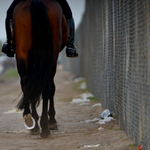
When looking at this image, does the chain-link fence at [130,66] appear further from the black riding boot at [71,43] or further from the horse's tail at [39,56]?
the horse's tail at [39,56]

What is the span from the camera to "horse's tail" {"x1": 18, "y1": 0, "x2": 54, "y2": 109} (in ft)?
13.0

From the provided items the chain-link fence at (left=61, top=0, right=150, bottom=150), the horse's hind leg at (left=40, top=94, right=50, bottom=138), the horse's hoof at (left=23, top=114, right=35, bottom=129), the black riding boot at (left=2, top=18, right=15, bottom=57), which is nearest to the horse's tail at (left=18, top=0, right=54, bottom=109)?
the horse's hind leg at (left=40, top=94, right=50, bottom=138)

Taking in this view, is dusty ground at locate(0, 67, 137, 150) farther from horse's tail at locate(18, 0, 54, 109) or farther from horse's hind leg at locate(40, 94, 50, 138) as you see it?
horse's tail at locate(18, 0, 54, 109)

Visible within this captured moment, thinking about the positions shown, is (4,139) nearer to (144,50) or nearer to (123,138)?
(123,138)

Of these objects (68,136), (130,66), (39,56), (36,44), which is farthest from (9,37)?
(130,66)

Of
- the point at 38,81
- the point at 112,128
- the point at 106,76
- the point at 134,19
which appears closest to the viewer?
the point at 134,19

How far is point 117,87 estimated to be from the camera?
4.86 metres

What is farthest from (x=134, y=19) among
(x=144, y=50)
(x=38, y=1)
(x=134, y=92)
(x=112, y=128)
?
(x=112, y=128)

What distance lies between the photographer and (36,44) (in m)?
4.06

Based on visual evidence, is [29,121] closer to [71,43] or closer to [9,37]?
[9,37]

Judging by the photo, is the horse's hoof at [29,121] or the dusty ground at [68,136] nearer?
the dusty ground at [68,136]

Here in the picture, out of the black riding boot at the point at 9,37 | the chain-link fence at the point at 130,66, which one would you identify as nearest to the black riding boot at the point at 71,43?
the chain-link fence at the point at 130,66

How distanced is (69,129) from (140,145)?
5.74ft

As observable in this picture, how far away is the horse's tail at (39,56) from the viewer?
3.98m
